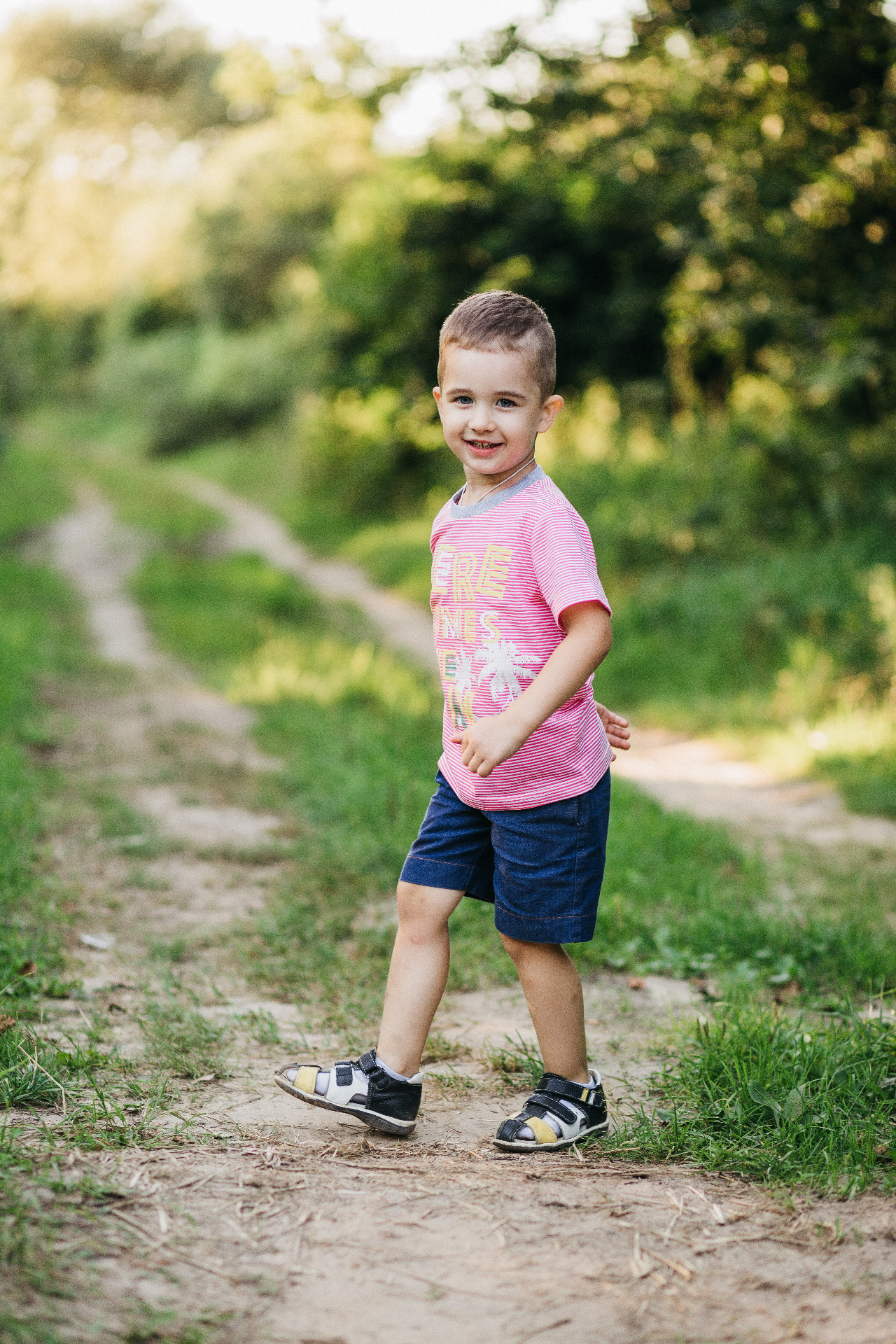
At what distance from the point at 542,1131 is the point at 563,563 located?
1167 millimetres

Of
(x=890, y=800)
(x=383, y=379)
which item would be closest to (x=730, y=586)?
(x=890, y=800)

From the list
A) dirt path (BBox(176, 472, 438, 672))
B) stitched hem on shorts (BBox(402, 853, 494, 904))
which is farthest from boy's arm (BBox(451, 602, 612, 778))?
dirt path (BBox(176, 472, 438, 672))

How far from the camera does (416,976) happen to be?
2555 millimetres

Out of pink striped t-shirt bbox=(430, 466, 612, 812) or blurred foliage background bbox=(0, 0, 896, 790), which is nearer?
pink striped t-shirt bbox=(430, 466, 612, 812)

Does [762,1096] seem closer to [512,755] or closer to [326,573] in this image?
[512,755]

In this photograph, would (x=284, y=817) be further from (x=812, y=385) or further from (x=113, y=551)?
(x=113, y=551)

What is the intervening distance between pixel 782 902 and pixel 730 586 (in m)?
4.50

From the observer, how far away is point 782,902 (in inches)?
167

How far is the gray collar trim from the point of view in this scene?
2.50 meters

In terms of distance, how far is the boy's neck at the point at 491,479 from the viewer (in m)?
2.53

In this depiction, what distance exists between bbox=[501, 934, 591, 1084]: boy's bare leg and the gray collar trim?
911mm

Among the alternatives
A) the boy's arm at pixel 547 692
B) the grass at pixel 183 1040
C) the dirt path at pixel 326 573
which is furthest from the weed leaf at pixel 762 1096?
the dirt path at pixel 326 573

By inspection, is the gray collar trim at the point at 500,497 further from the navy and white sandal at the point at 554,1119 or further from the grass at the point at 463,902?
the grass at the point at 463,902

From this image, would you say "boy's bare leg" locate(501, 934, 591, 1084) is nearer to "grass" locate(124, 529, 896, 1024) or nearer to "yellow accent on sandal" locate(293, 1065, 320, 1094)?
"yellow accent on sandal" locate(293, 1065, 320, 1094)
